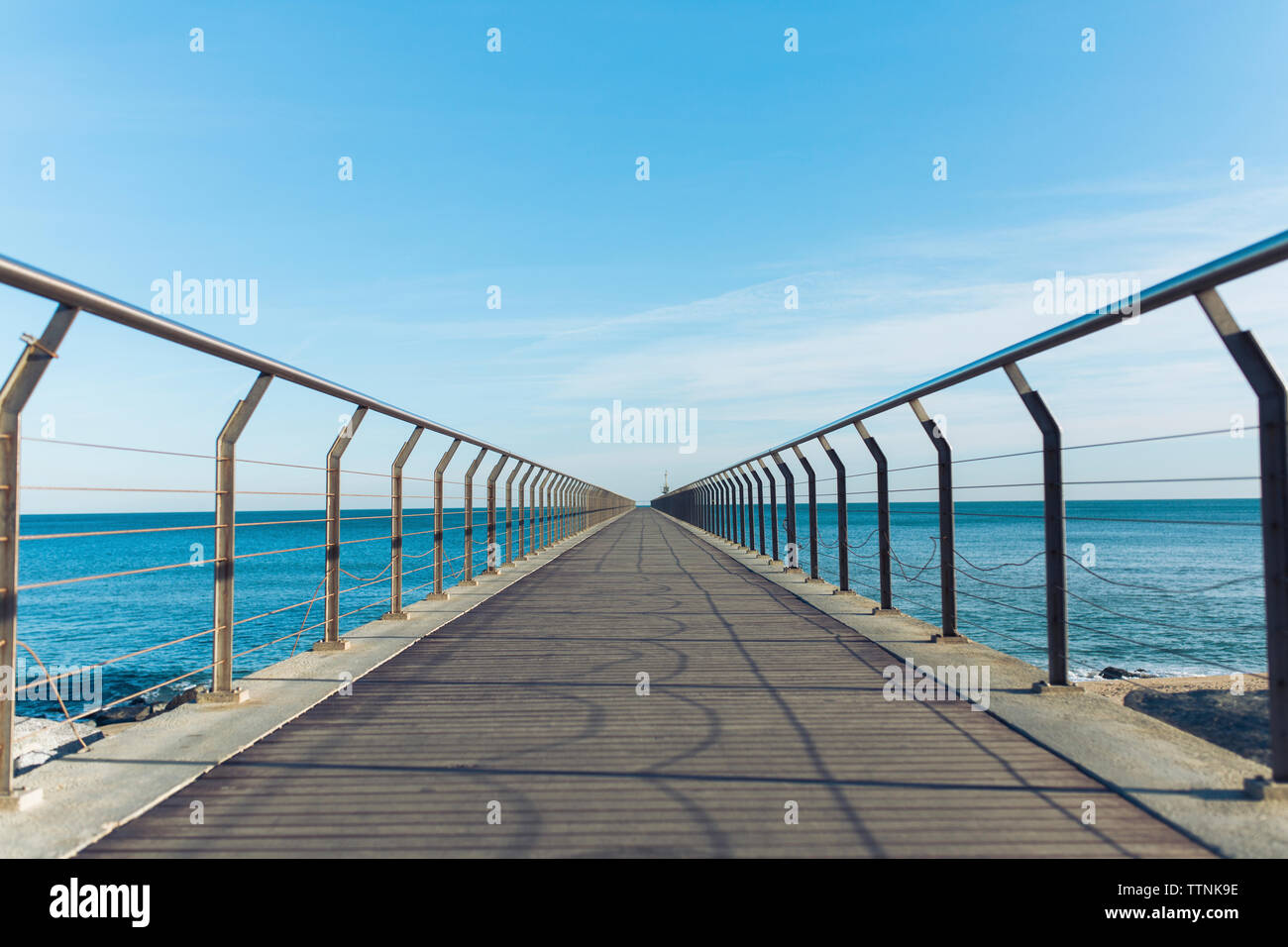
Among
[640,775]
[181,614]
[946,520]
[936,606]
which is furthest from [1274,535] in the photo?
[181,614]

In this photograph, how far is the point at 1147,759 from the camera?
2.73m

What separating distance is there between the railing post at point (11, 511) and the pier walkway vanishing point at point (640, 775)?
434mm

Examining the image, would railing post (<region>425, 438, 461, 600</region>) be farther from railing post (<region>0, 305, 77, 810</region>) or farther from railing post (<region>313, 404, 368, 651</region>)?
railing post (<region>0, 305, 77, 810</region>)

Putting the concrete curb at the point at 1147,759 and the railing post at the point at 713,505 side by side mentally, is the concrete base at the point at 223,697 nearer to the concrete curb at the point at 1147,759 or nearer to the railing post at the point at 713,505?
the concrete curb at the point at 1147,759

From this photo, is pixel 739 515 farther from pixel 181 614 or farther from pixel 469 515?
pixel 181 614

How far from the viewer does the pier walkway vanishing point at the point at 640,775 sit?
2148mm

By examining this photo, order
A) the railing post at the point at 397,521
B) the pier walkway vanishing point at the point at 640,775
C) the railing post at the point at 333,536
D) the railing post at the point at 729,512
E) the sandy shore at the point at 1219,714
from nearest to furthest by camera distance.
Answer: the pier walkway vanishing point at the point at 640,775
the railing post at the point at 333,536
the railing post at the point at 397,521
the sandy shore at the point at 1219,714
the railing post at the point at 729,512

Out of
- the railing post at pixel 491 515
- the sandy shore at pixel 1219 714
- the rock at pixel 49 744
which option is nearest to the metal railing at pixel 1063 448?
the sandy shore at pixel 1219 714

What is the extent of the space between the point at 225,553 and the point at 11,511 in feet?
4.66

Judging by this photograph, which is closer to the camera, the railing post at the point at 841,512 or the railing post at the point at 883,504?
the railing post at the point at 883,504

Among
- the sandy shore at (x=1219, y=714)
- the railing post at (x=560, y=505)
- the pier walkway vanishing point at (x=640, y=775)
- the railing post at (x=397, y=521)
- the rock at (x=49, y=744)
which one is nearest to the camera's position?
the pier walkway vanishing point at (x=640, y=775)

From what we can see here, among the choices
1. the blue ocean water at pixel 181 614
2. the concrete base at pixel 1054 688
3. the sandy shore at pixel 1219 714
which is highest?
the concrete base at pixel 1054 688

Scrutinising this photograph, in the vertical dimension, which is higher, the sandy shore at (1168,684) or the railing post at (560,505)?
the railing post at (560,505)
